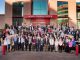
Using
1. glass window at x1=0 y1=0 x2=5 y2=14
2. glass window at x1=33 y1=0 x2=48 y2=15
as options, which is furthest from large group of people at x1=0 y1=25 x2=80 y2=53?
glass window at x1=0 y1=0 x2=5 y2=14

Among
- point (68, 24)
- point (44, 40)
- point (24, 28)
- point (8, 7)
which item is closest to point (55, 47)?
point (44, 40)

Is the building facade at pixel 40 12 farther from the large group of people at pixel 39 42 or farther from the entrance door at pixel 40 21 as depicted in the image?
the large group of people at pixel 39 42

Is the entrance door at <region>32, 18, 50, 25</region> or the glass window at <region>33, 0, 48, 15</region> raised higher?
the glass window at <region>33, 0, 48, 15</region>

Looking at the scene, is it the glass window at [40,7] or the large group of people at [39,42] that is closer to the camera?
the large group of people at [39,42]

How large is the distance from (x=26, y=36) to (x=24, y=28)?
4011 millimetres

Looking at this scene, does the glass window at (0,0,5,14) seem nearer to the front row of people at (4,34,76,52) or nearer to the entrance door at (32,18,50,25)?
the entrance door at (32,18,50,25)

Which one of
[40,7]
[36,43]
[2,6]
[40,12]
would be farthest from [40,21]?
[36,43]

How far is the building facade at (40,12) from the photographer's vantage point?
55.0 m

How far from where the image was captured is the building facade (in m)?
55.0

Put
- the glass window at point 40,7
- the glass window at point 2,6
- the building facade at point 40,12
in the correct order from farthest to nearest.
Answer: the glass window at point 2,6
the glass window at point 40,7
the building facade at point 40,12

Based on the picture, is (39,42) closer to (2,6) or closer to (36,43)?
(36,43)

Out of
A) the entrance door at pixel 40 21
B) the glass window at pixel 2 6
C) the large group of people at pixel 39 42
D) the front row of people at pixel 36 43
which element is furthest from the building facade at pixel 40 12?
the front row of people at pixel 36 43

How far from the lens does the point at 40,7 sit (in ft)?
180

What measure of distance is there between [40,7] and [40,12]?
0.92 m
